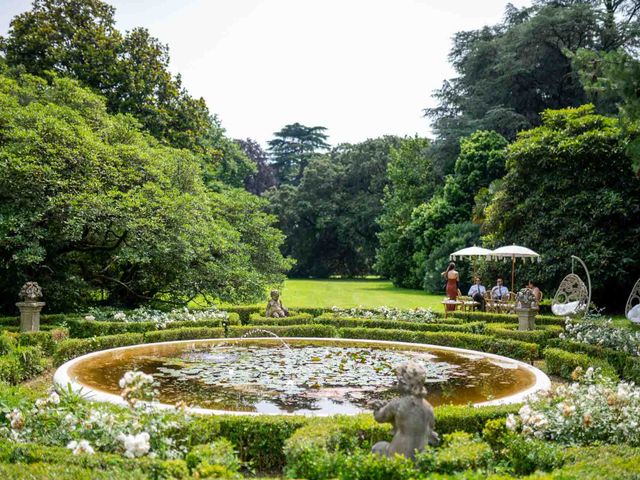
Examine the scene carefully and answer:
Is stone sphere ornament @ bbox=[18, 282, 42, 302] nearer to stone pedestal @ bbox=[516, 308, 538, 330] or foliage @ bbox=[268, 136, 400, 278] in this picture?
stone pedestal @ bbox=[516, 308, 538, 330]

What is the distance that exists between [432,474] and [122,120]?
1848 cm

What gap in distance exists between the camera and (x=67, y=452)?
486 cm

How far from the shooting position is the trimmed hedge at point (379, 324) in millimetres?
14547

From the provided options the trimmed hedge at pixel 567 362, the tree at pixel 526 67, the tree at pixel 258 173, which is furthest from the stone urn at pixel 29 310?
the tree at pixel 258 173

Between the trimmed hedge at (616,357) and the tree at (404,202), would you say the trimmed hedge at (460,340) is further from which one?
the tree at (404,202)

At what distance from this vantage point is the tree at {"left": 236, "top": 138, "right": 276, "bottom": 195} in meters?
62.2

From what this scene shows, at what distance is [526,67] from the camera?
32875 millimetres

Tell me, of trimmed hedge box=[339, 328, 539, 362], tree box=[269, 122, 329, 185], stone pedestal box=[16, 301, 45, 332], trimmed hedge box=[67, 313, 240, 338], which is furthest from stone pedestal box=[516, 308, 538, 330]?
tree box=[269, 122, 329, 185]

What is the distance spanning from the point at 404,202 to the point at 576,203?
18.9 metres

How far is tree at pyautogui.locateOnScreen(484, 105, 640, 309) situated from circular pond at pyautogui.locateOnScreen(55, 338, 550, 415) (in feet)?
39.8

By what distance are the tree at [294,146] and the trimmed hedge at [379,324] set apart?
52810 mm

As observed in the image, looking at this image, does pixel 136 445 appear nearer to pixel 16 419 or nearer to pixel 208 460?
pixel 208 460

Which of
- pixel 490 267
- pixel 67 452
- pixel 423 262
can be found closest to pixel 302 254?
pixel 423 262

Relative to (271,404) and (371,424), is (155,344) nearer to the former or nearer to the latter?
(271,404)
